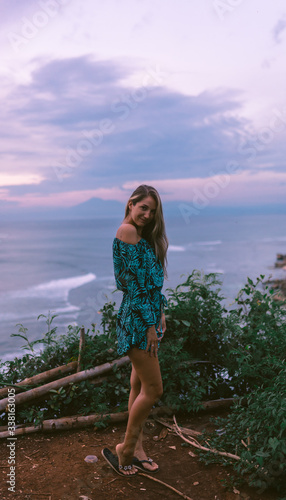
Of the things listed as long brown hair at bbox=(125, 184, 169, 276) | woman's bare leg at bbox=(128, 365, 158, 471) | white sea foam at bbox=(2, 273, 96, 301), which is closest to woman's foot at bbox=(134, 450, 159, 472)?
woman's bare leg at bbox=(128, 365, 158, 471)

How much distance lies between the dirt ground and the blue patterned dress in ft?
3.76

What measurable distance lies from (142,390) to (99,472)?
911mm

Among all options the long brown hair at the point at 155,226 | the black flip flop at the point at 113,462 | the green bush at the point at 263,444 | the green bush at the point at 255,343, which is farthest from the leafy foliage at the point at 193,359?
the long brown hair at the point at 155,226

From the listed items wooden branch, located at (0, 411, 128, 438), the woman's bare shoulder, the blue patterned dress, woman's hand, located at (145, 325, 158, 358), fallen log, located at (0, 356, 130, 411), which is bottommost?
wooden branch, located at (0, 411, 128, 438)

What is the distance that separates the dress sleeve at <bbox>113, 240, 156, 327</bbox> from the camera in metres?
3.21

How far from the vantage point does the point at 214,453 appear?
3.69 metres

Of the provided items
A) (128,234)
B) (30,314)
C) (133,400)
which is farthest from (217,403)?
(30,314)

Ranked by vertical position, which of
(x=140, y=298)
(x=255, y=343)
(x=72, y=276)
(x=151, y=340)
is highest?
(x=72, y=276)

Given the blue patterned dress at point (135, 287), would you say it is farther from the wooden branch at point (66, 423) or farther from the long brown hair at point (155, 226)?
the wooden branch at point (66, 423)

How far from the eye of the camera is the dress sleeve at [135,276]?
10.5 ft

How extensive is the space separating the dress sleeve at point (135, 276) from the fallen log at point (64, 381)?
167cm

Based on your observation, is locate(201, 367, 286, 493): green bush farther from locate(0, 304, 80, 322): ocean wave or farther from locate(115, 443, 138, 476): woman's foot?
locate(0, 304, 80, 322): ocean wave

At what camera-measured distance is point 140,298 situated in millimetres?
3246
